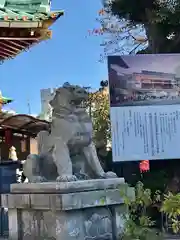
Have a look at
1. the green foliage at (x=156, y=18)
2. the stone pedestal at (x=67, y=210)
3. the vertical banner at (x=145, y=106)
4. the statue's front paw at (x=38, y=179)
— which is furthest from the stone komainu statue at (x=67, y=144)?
the green foliage at (x=156, y=18)

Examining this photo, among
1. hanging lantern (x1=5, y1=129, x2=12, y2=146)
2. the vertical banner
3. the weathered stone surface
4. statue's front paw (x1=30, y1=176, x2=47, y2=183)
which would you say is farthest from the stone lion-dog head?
hanging lantern (x1=5, y1=129, x2=12, y2=146)

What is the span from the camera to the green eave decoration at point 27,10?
23.3 ft

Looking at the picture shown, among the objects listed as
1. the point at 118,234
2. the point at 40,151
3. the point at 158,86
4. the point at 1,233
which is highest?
the point at 158,86

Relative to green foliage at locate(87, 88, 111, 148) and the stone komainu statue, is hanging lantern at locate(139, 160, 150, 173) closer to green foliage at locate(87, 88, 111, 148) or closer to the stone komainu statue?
green foliage at locate(87, 88, 111, 148)

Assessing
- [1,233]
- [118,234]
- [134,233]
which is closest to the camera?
[134,233]

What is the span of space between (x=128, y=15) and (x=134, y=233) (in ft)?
22.0

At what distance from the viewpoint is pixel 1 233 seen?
6602mm

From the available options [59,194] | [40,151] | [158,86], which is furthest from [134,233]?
[158,86]

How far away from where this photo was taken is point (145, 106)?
7.16 metres

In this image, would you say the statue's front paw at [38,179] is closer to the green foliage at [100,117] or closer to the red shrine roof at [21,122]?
the green foliage at [100,117]

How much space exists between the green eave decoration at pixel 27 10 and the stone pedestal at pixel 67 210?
12.2 ft

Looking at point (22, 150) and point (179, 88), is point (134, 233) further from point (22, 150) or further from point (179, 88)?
point (22, 150)

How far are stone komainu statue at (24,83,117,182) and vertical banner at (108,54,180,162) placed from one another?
276 cm

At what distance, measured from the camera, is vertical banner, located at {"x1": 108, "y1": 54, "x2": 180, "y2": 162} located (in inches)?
276
